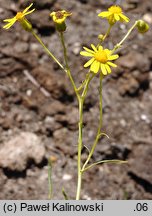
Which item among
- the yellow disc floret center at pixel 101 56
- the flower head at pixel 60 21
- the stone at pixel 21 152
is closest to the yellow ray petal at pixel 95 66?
the yellow disc floret center at pixel 101 56

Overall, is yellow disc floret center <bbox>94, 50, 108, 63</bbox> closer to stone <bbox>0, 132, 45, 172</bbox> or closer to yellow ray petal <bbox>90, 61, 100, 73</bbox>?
yellow ray petal <bbox>90, 61, 100, 73</bbox>

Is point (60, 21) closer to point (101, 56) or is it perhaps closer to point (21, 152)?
point (101, 56)

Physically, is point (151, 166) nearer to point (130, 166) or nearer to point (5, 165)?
point (130, 166)

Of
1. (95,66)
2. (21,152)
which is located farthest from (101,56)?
(21,152)

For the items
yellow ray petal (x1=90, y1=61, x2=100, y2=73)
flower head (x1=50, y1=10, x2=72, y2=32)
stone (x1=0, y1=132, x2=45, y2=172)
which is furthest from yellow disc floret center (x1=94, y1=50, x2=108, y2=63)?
stone (x1=0, y1=132, x2=45, y2=172)

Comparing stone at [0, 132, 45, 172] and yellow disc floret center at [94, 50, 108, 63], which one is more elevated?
yellow disc floret center at [94, 50, 108, 63]

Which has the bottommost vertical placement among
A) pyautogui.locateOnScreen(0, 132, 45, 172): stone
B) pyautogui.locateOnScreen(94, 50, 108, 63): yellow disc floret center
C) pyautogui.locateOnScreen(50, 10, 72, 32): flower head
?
pyautogui.locateOnScreen(0, 132, 45, 172): stone
